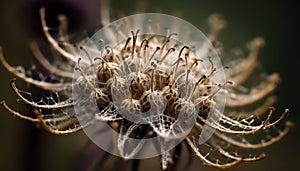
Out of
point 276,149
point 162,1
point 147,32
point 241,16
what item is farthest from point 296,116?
point 147,32

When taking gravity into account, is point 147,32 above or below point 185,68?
above

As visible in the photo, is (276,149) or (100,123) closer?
(100,123)

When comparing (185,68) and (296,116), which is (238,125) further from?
(296,116)

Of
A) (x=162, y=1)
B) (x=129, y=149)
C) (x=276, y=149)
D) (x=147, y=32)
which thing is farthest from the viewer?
(x=162, y=1)

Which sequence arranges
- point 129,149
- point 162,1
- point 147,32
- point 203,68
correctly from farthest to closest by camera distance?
point 162,1 → point 147,32 → point 203,68 → point 129,149

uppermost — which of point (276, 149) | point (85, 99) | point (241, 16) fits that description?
point (241, 16)

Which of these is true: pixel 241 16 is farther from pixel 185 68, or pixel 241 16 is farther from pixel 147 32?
pixel 185 68
